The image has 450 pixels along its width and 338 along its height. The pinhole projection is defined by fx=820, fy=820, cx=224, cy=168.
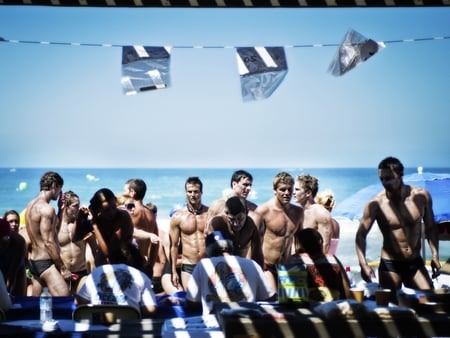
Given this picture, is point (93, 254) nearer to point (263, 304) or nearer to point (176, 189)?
point (263, 304)

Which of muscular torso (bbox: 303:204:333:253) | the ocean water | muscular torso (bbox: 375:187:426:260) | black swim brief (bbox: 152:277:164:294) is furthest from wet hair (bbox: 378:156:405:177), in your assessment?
the ocean water

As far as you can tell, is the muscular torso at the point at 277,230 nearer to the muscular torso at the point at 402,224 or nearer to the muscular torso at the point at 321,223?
the muscular torso at the point at 321,223

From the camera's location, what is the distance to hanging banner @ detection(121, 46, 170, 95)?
321 inches

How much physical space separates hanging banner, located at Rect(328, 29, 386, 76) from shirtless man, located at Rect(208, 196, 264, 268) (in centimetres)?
191

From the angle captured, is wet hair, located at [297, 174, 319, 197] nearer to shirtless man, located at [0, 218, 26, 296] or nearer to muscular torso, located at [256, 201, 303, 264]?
muscular torso, located at [256, 201, 303, 264]

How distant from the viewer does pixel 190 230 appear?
323 inches

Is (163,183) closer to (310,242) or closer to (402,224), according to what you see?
(402,224)

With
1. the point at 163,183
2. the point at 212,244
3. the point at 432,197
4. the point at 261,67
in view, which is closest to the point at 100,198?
the point at 212,244

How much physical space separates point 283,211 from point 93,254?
203 centimetres

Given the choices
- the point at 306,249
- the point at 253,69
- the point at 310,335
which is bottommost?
the point at 310,335

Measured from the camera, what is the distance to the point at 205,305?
5.81 m

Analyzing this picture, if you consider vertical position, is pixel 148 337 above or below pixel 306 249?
below

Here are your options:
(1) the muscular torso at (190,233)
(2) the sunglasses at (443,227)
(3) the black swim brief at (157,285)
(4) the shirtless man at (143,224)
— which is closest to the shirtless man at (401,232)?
(1) the muscular torso at (190,233)

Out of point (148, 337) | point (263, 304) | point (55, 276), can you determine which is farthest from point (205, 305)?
point (55, 276)
